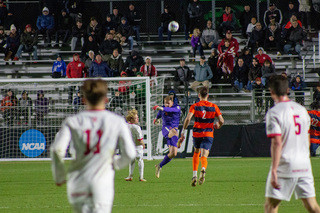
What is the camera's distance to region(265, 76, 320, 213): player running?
19.2 feet

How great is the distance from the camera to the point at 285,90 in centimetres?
598

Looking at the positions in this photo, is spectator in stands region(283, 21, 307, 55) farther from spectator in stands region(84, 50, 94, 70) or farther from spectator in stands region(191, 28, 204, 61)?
spectator in stands region(84, 50, 94, 70)

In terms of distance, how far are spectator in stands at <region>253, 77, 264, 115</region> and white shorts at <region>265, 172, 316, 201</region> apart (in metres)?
15.9

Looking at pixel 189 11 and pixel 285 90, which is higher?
pixel 189 11

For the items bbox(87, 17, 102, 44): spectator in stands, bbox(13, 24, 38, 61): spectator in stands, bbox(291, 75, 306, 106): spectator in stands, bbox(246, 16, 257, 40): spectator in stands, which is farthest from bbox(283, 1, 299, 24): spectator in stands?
bbox(13, 24, 38, 61): spectator in stands

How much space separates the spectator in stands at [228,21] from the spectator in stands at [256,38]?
1.54m

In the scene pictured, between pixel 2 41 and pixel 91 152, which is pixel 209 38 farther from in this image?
pixel 91 152

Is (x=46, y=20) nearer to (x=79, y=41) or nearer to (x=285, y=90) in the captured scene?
(x=79, y=41)

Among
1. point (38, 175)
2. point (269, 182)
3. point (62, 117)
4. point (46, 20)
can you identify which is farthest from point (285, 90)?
point (46, 20)

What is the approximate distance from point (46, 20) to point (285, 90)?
23.8 m

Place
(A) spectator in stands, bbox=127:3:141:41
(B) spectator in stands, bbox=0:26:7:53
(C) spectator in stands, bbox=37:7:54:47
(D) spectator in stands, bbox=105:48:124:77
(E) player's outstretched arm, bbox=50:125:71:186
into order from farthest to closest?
1. (C) spectator in stands, bbox=37:7:54:47
2. (B) spectator in stands, bbox=0:26:7:53
3. (A) spectator in stands, bbox=127:3:141:41
4. (D) spectator in stands, bbox=105:48:124:77
5. (E) player's outstretched arm, bbox=50:125:71:186

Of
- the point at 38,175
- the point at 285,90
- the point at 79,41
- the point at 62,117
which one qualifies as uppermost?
the point at 79,41

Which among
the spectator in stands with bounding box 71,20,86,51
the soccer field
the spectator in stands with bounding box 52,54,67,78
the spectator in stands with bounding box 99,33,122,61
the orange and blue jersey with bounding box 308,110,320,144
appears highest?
the spectator in stands with bounding box 71,20,86,51

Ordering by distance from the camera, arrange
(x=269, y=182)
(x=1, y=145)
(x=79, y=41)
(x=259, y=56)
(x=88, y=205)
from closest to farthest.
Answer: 1. (x=88, y=205)
2. (x=269, y=182)
3. (x=1, y=145)
4. (x=259, y=56)
5. (x=79, y=41)
